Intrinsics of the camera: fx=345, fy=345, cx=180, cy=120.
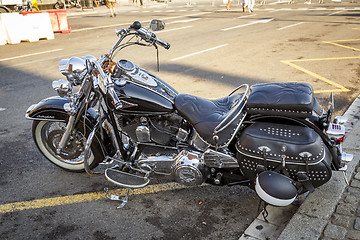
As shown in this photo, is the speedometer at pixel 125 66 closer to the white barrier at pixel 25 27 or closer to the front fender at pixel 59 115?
the front fender at pixel 59 115

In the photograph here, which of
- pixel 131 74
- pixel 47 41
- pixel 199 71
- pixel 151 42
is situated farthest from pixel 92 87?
pixel 47 41

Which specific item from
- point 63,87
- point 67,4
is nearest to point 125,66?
point 63,87

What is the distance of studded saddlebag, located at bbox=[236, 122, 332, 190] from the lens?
8.80 ft

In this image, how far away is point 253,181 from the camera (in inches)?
115

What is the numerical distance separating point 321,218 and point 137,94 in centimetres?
193

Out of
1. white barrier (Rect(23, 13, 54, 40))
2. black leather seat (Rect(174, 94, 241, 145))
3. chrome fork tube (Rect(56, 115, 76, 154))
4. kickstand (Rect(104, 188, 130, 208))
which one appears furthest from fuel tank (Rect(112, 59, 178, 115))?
white barrier (Rect(23, 13, 54, 40))

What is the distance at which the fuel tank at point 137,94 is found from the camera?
3.03m

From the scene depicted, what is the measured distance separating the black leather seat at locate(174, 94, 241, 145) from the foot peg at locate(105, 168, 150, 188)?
76 centimetres

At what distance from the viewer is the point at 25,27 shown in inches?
491

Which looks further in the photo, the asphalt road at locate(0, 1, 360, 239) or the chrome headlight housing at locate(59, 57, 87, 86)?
the asphalt road at locate(0, 1, 360, 239)

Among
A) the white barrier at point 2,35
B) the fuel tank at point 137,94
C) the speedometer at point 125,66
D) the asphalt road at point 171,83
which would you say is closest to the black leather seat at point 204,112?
the fuel tank at point 137,94

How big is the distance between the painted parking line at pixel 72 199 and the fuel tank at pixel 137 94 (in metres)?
0.97

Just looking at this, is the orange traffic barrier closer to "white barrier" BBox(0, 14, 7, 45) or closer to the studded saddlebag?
"white barrier" BBox(0, 14, 7, 45)

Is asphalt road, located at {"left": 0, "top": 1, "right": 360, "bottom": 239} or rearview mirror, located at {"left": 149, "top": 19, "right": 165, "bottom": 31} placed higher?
rearview mirror, located at {"left": 149, "top": 19, "right": 165, "bottom": 31}
